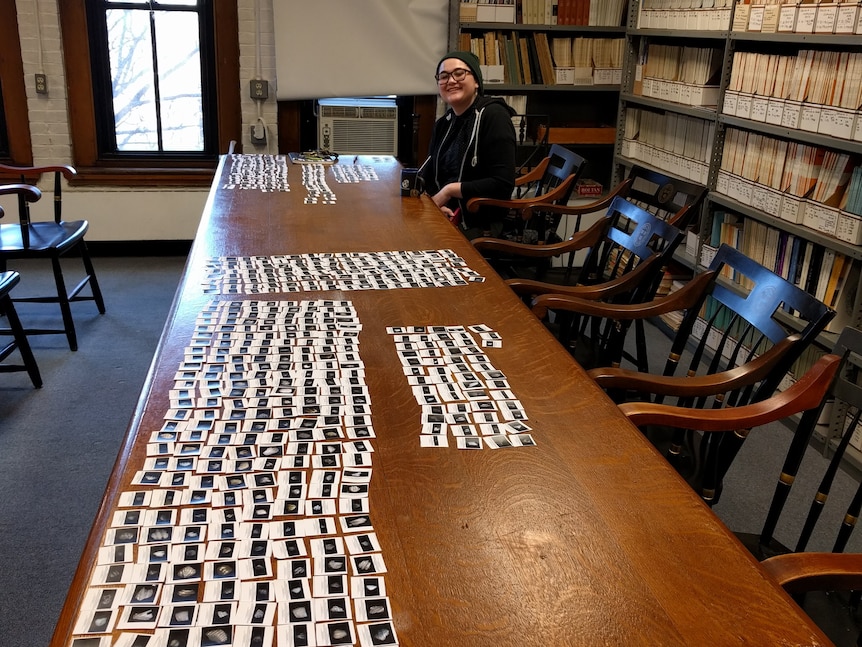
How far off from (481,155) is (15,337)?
2.09 metres

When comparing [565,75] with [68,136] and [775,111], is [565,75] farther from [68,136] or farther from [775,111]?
[68,136]

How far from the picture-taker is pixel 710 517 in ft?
3.82

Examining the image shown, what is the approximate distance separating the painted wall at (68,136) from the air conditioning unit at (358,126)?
13.1 inches

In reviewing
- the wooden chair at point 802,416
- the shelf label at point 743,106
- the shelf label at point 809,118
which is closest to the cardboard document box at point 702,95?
the shelf label at point 743,106

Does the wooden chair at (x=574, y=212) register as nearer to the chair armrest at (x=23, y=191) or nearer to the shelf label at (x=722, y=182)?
the shelf label at (x=722, y=182)

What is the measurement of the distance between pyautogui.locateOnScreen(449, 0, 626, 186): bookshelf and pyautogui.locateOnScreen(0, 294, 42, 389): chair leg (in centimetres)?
297

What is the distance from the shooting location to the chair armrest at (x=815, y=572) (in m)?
1.15

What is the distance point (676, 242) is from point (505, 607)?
1.63 meters

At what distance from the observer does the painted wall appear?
187 inches

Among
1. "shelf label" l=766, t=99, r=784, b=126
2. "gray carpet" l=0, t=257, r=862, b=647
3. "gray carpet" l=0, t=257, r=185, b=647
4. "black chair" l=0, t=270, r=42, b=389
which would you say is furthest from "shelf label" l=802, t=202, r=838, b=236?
"black chair" l=0, t=270, r=42, b=389

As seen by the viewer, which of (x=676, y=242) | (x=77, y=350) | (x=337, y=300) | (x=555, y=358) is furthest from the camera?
(x=77, y=350)

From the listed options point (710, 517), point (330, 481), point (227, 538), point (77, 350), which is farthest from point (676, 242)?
point (77, 350)

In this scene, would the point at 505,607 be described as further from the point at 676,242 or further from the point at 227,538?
the point at 676,242

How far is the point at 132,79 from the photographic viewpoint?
510 cm
